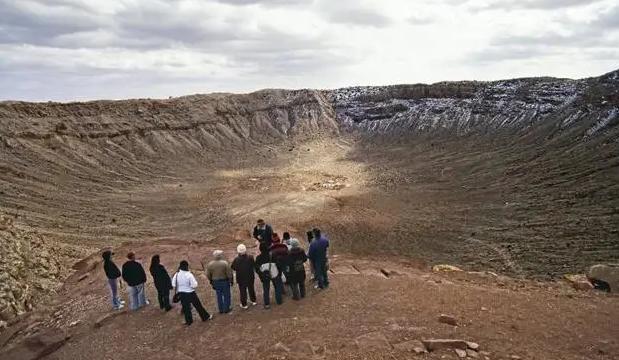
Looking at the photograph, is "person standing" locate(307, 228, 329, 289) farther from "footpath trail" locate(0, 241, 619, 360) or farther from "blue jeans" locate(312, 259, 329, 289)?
"footpath trail" locate(0, 241, 619, 360)

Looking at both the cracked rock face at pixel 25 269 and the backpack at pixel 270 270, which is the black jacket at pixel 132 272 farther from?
the cracked rock face at pixel 25 269

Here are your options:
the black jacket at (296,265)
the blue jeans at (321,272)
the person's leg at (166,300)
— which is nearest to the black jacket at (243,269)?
the black jacket at (296,265)

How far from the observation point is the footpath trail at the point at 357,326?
303 inches

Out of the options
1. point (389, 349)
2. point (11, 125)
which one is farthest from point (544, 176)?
point (11, 125)

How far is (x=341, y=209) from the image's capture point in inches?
1036

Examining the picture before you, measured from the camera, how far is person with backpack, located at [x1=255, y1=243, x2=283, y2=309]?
30.0 feet

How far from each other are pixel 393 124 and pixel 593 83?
716 inches

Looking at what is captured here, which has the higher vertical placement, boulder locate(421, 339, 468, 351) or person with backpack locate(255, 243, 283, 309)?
person with backpack locate(255, 243, 283, 309)

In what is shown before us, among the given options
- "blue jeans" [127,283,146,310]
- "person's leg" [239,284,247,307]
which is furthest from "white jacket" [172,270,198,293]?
"blue jeans" [127,283,146,310]

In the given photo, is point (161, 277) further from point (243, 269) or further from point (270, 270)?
point (270, 270)

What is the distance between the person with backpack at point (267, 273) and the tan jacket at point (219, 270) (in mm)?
574

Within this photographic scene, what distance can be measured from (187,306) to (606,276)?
9.21m

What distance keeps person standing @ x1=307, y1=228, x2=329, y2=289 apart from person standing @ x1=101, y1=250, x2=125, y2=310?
3.86 meters

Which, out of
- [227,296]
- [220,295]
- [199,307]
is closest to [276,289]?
[227,296]
